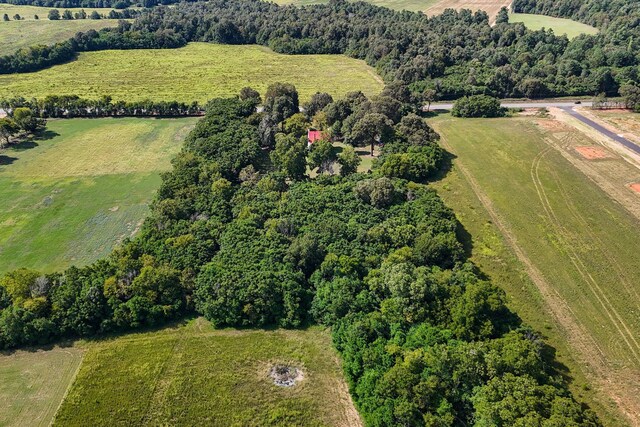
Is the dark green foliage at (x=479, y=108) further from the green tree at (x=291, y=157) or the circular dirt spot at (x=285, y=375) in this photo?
the circular dirt spot at (x=285, y=375)

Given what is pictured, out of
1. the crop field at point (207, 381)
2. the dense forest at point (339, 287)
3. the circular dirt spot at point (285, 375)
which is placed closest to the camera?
the dense forest at point (339, 287)

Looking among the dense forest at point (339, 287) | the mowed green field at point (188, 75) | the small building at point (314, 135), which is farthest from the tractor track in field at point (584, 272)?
the mowed green field at point (188, 75)

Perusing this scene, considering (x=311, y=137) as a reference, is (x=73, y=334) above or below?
below

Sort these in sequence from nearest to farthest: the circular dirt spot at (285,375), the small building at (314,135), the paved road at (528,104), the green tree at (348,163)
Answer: the circular dirt spot at (285,375), the green tree at (348,163), the small building at (314,135), the paved road at (528,104)

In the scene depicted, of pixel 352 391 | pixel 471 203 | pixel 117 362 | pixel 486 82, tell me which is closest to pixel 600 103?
pixel 486 82

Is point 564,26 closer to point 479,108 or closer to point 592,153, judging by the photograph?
point 479,108

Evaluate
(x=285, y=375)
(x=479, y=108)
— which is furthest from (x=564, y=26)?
(x=285, y=375)

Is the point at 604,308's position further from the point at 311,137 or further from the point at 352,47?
the point at 352,47
